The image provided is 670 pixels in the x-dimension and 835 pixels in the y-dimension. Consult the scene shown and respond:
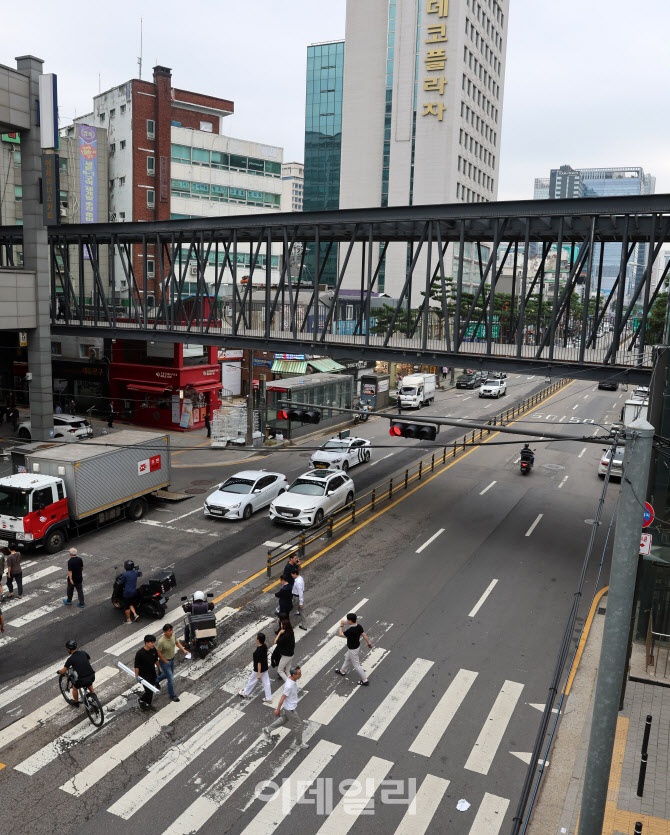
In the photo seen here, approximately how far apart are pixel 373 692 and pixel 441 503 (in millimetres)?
15083

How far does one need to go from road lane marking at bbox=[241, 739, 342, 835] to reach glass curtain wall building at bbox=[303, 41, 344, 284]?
108198 mm

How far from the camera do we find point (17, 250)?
6781 cm

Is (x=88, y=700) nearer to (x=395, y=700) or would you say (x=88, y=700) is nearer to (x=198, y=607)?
(x=198, y=607)

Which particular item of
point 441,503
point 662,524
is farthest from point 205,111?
point 662,524

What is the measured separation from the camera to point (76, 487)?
21250mm

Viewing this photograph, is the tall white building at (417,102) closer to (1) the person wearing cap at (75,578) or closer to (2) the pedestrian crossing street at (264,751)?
(1) the person wearing cap at (75,578)

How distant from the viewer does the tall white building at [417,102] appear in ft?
282

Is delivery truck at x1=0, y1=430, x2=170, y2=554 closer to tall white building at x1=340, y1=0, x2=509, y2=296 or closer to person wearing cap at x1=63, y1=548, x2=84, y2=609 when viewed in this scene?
person wearing cap at x1=63, y1=548, x2=84, y2=609

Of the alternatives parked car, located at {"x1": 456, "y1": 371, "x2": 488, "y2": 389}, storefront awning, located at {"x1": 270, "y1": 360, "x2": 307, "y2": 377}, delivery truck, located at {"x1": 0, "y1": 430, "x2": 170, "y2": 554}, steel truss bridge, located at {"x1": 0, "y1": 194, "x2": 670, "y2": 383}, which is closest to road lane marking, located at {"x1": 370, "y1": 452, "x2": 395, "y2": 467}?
steel truss bridge, located at {"x1": 0, "y1": 194, "x2": 670, "y2": 383}

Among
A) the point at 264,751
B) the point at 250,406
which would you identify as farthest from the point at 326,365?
the point at 264,751

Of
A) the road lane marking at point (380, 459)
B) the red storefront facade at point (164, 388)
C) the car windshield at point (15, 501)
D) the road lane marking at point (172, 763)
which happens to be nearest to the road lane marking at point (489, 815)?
the road lane marking at point (172, 763)

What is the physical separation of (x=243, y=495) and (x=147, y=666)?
12.5 m

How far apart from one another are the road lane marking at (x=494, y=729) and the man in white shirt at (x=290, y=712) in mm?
2996

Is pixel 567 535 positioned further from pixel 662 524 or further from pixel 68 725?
pixel 68 725
